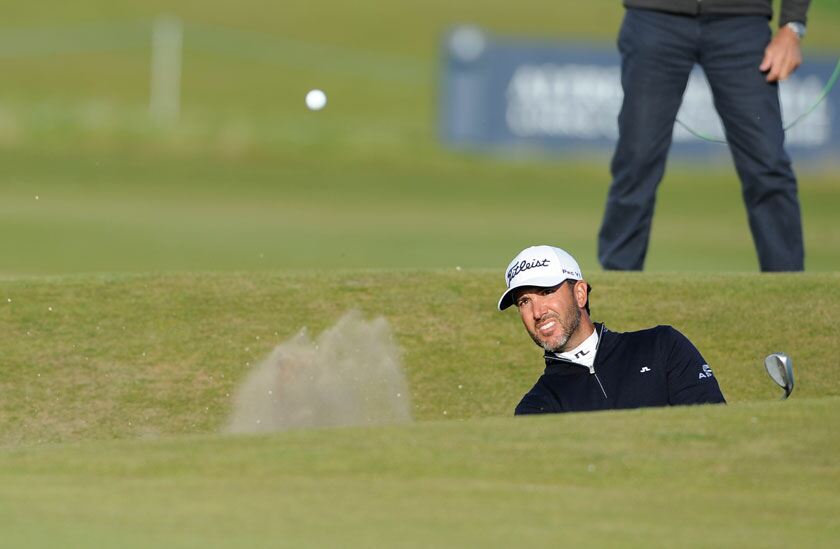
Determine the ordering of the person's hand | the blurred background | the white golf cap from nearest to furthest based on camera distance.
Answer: the white golf cap < the person's hand < the blurred background

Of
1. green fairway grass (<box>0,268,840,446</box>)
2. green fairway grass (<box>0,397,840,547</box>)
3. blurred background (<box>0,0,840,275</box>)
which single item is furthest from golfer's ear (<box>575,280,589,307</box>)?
blurred background (<box>0,0,840,275</box>)

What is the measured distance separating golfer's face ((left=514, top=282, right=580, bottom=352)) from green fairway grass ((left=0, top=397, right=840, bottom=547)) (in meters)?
1.39

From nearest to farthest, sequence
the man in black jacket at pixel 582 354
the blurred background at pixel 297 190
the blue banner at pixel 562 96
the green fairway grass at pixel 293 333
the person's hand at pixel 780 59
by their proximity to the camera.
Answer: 1. the man in black jacket at pixel 582 354
2. the green fairway grass at pixel 293 333
3. the person's hand at pixel 780 59
4. the blurred background at pixel 297 190
5. the blue banner at pixel 562 96

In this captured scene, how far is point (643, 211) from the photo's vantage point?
8.66 m

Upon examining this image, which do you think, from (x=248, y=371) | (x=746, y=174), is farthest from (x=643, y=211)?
(x=248, y=371)

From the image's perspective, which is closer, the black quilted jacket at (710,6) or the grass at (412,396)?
the grass at (412,396)

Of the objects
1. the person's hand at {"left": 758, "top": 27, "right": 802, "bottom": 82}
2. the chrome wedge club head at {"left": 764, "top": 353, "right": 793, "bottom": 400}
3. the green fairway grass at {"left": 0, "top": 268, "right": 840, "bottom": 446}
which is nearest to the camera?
the chrome wedge club head at {"left": 764, "top": 353, "right": 793, "bottom": 400}

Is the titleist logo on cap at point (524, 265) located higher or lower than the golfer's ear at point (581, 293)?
higher

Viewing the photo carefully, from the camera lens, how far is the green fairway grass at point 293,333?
7.27 metres

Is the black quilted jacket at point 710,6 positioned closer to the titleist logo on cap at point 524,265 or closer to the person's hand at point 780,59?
the person's hand at point 780,59

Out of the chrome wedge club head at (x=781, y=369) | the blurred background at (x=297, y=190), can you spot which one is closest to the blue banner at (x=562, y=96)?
the blurred background at (x=297, y=190)

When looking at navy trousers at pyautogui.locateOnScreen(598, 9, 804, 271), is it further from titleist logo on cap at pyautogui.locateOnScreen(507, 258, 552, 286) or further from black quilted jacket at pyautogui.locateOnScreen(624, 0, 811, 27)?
titleist logo on cap at pyautogui.locateOnScreen(507, 258, 552, 286)

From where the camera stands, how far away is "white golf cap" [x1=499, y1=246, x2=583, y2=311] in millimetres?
6754

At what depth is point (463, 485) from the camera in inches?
184
